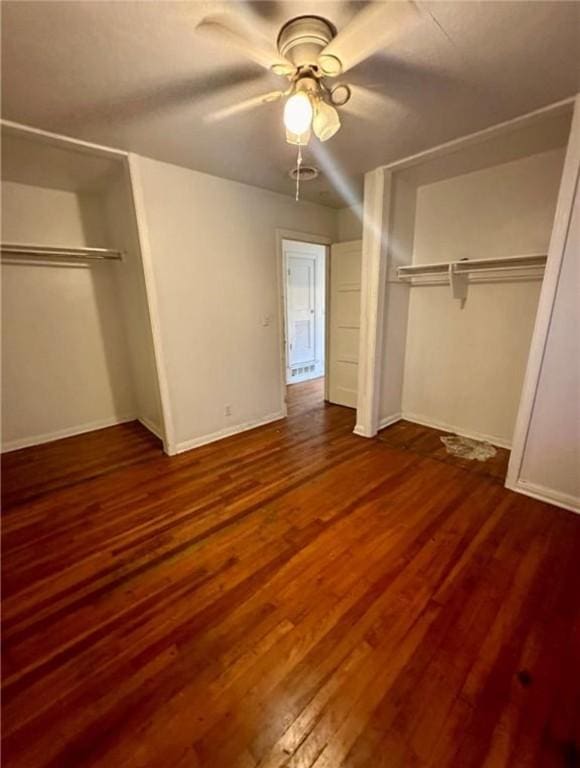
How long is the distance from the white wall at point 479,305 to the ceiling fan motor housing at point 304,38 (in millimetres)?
2143

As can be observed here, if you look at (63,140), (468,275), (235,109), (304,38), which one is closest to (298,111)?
(304,38)

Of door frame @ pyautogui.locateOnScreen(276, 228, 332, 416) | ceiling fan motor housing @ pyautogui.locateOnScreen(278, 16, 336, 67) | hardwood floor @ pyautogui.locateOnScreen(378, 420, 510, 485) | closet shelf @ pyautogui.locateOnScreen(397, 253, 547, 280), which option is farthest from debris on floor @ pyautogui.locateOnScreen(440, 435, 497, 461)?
ceiling fan motor housing @ pyautogui.locateOnScreen(278, 16, 336, 67)

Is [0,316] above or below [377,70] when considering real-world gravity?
below

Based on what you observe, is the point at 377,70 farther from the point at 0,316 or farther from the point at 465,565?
the point at 0,316

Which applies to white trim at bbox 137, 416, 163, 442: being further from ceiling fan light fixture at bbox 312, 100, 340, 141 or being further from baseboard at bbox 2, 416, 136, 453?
ceiling fan light fixture at bbox 312, 100, 340, 141

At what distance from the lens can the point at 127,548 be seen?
189 centimetres

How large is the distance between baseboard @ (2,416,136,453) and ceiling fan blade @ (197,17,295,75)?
359 cm

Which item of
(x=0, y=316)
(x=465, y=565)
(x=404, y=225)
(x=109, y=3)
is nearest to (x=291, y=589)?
(x=465, y=565)

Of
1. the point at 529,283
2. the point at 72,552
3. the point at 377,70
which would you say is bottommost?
the point at 72,552

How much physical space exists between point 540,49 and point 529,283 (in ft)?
5.45

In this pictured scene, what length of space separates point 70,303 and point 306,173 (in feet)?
8.82

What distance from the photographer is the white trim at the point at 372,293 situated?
2779 millimetres

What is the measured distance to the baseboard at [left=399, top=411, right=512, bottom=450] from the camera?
3.01 metres

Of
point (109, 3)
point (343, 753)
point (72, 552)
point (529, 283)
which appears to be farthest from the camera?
point (529, 283)
